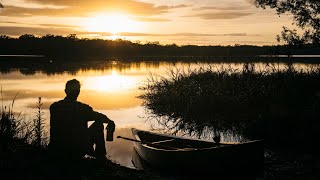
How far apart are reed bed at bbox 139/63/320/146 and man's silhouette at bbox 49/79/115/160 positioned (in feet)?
25.1

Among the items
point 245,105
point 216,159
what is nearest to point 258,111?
point 245,105

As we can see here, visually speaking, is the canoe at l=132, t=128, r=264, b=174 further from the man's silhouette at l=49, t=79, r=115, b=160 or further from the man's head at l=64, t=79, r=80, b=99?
the man's head at l=64, t=79, r=80, b=99

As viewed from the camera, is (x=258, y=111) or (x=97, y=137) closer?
(x=97, y=137)

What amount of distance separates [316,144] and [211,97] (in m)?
7.90

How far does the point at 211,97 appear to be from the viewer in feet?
65.1

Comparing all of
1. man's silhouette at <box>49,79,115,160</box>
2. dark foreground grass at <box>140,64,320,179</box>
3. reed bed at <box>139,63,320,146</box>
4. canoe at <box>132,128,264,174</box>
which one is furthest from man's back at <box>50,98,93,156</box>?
reed bed at <box>139,63,320,146</box>

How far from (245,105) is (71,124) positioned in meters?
12.2

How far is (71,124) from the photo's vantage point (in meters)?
7.88

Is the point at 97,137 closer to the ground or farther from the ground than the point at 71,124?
closer to the ground

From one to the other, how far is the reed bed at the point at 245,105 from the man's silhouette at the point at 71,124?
7.65 metres

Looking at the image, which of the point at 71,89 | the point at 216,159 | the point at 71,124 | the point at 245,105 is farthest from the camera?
the point at 245,105

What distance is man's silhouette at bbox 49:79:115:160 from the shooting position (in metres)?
7.71

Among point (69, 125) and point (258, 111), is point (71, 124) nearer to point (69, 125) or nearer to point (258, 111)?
point (69, 125)

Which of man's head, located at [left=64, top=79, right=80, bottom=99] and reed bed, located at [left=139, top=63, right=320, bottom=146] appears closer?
man's head, located at [left=64, top=79, right=80, bottom=99]
